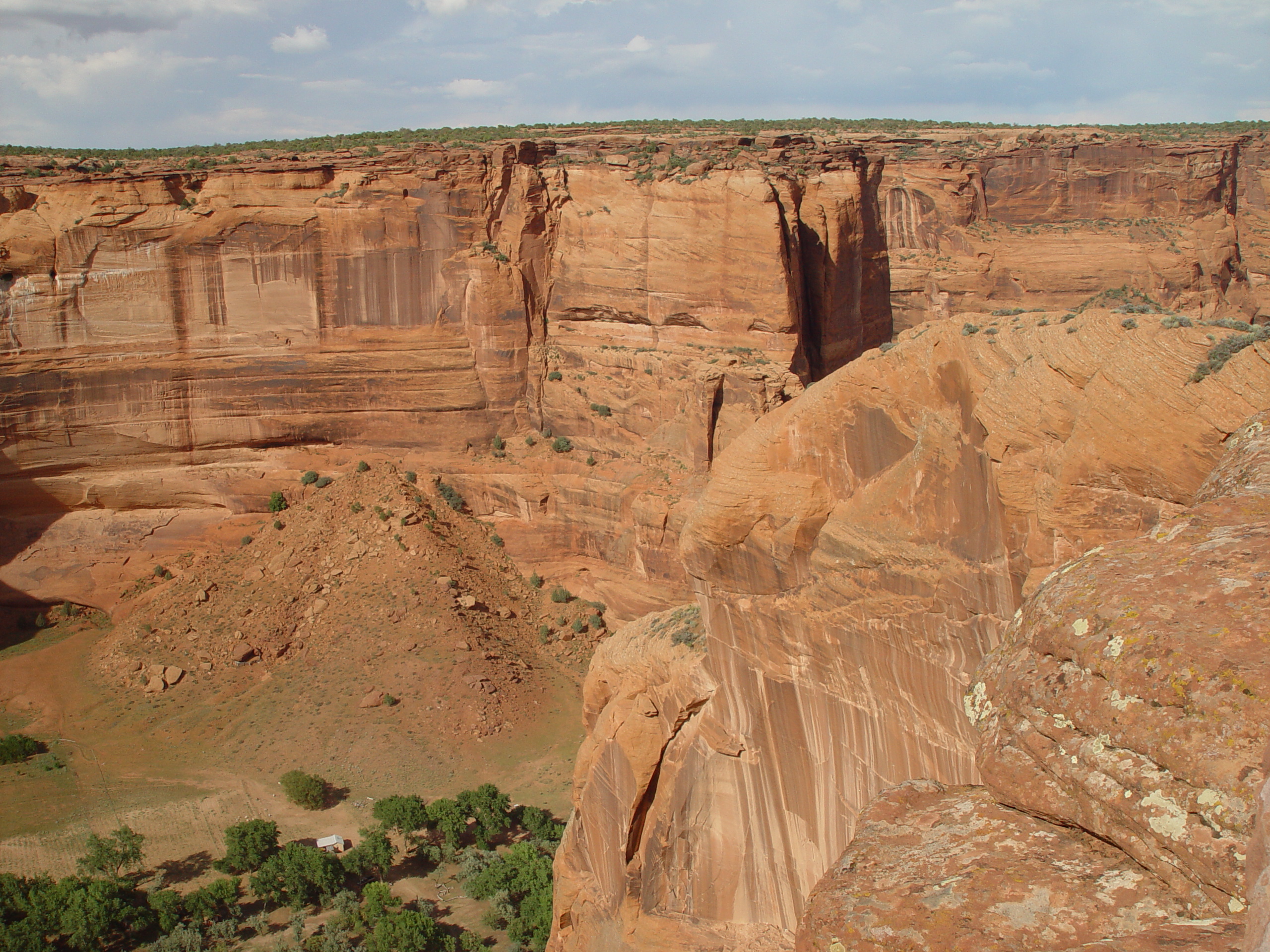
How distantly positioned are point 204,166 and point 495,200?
10.6 metres

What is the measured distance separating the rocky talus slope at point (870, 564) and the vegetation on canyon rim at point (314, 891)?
8394 millimetres

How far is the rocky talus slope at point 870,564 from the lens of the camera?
797 centimetres

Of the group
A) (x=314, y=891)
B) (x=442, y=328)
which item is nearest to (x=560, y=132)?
A: (x=442, y=328)

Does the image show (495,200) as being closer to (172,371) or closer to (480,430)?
(480,430)

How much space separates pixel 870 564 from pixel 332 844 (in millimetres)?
18519

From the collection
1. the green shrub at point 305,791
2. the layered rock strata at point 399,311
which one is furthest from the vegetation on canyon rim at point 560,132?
the green shrub at point 305,791

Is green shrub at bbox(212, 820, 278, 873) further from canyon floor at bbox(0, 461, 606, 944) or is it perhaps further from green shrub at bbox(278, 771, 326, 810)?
green shrub at bbox(278, 771, 326, 810)

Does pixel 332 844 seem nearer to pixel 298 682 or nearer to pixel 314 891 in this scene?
pixel 314 891

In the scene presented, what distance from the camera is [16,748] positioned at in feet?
87.9

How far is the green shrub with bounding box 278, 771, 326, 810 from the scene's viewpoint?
24.8 metres

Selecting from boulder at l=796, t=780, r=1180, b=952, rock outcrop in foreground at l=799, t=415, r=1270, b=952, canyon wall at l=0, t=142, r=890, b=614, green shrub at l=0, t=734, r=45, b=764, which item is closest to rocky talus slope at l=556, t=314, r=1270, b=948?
rock outcrop in foreground at l=799, t=415, r=1270, b=952

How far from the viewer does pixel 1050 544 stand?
8.23 m

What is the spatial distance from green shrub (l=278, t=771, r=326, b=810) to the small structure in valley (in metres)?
1.49

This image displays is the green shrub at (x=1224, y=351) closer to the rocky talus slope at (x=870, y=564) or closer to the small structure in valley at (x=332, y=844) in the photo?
the rocky talus slope at (x=870, y=564)
